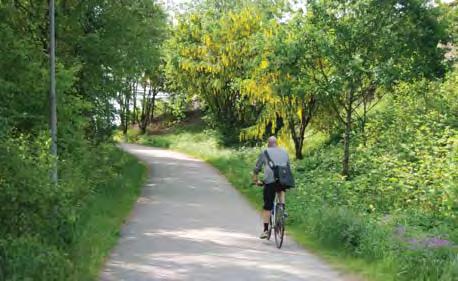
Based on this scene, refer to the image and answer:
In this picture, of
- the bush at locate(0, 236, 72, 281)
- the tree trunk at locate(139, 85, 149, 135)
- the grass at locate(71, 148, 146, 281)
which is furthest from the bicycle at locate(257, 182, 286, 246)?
the tree trunk at locate(139, 85, 149, 135)

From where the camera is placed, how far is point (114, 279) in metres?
7.52

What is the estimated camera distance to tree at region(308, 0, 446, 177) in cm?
1395

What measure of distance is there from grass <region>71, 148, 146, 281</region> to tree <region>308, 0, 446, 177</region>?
6.38 meters

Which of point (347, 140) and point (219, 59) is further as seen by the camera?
point (219, 59)

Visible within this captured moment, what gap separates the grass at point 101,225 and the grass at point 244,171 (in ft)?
11.6

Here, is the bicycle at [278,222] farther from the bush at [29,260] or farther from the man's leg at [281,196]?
the bush at [29,260]

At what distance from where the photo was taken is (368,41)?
14242 mm

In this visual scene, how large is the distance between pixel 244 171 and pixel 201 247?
1071 cm

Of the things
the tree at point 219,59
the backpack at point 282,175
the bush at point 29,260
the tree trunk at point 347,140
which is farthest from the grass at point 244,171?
the bush at point 29,260

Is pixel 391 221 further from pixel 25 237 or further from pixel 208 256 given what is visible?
pixel 25 237

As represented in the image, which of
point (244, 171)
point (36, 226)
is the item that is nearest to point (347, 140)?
point (244, 171)

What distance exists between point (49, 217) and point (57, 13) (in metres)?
10.5

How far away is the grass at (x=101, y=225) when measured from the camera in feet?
24.8

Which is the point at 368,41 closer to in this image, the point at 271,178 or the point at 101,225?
the point at 271,178
